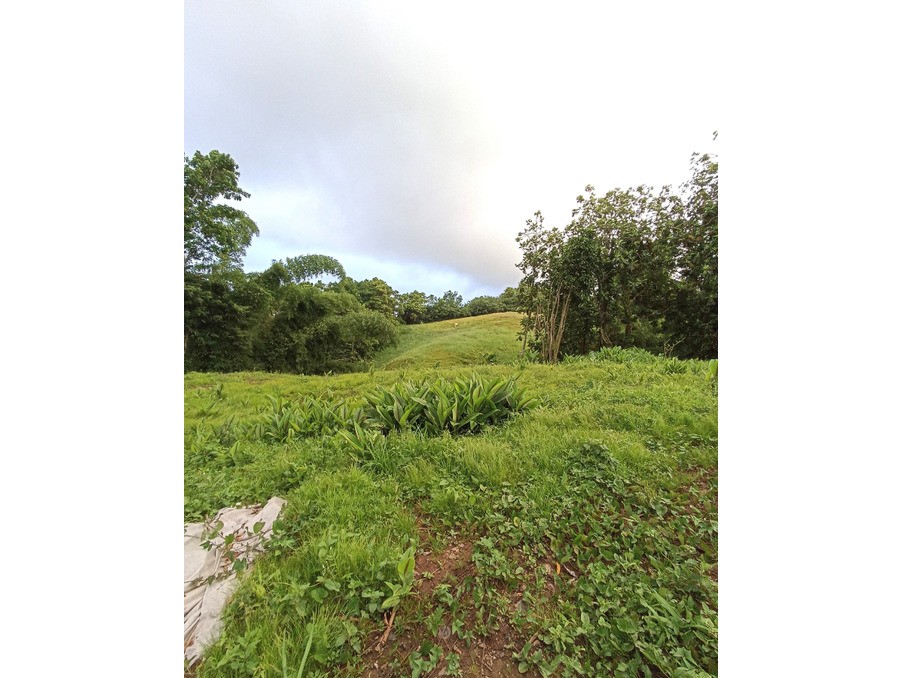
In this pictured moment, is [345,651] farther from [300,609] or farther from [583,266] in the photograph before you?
[583,266]

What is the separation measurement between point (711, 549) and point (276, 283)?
12.4 meters

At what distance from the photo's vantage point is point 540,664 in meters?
0.94

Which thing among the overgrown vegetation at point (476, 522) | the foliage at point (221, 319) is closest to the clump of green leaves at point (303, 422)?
the overgrown vegetation at point (476, 522)

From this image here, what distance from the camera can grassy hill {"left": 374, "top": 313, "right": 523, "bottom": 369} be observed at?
28.4ft

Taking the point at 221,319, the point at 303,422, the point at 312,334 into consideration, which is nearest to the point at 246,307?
the point at 221,319

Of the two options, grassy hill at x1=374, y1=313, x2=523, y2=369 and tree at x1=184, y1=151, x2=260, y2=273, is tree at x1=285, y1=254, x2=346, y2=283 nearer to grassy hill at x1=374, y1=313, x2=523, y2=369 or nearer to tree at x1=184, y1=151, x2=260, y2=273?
tree at x1=184, y1=151, x2=260, y2=273

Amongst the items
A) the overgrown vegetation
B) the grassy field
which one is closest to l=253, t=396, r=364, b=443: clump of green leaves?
the overgrown vegetation

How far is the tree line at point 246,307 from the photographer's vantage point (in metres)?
9.31

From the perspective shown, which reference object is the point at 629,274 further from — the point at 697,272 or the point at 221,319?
the point at 221,319

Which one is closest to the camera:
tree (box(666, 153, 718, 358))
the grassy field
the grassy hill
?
the grassy field

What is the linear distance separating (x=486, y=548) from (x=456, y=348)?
8.73 metres

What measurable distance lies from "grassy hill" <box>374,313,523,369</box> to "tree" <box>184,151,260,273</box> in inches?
237

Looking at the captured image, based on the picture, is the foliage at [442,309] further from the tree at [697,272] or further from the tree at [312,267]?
the tree at [697,272]

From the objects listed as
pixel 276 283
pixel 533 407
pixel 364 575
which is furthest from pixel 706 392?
pixel 276 283
